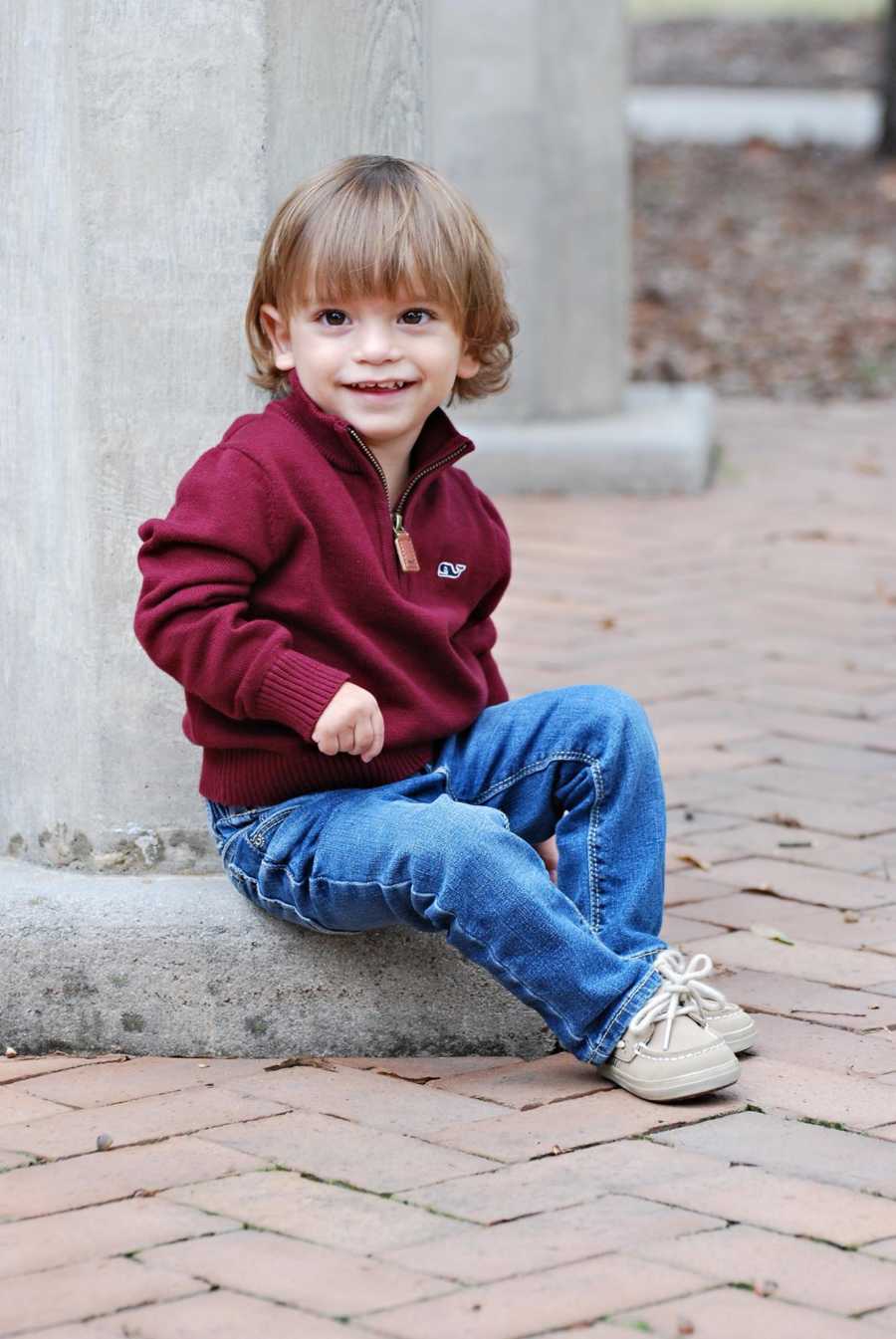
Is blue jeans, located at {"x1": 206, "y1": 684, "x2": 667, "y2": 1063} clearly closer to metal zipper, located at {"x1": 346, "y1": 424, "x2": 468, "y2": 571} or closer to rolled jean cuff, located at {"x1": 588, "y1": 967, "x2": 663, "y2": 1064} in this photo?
rolled jean cuff, located at {"x1": 588, "y1": 967, "x2": 663, "y2": 1064}

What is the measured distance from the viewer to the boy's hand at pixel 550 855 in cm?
282

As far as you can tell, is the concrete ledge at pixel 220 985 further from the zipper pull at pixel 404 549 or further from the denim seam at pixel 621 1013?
the zipper pull at pixel 404 549

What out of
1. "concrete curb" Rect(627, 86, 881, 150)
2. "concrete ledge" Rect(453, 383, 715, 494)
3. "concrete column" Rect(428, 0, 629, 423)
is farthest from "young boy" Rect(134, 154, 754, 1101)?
"concrete curb" Rect(627, 86, 881, 150)

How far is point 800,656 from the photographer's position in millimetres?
4676

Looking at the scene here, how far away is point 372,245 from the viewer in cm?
252

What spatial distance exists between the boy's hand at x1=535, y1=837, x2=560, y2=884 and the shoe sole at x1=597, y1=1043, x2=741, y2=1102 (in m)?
0.39

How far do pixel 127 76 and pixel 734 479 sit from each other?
4.29m

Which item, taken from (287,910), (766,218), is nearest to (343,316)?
(287,910)

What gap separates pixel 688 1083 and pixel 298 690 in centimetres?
63

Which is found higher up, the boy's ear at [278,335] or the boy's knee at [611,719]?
the boy's ear at [278,335]

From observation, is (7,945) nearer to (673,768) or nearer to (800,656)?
(673,768)

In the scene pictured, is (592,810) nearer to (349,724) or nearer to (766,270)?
(349,724)

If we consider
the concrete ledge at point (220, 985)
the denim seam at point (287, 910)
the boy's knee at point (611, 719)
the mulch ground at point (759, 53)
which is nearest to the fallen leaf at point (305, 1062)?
the concrete ledge at point (220, 985)

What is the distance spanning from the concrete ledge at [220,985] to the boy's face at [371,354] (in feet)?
2.01
